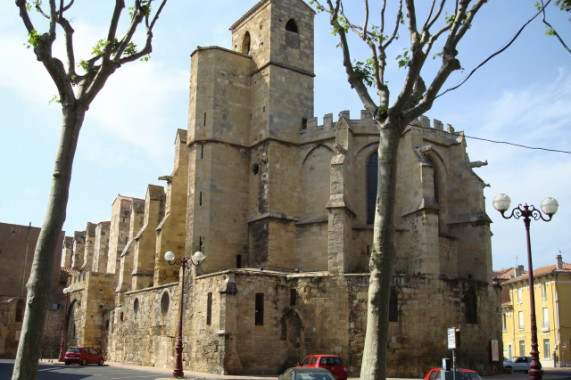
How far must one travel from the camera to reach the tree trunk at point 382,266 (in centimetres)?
1034

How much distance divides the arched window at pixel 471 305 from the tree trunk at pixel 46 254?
68.4 feet

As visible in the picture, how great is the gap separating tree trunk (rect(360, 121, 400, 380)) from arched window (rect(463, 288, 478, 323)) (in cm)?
1724

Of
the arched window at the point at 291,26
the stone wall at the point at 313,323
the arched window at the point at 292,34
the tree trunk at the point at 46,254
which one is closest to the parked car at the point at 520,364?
the stone wall at the point at 313,323

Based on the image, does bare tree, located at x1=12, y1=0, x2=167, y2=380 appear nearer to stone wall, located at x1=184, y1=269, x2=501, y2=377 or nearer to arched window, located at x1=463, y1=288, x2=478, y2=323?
stone wall, located at x1=184, y1=269, x2=501, y2=377

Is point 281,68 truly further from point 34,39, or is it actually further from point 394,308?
point 34,39

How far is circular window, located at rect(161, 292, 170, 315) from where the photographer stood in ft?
97.9

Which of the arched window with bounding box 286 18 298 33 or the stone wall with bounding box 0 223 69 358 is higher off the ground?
the arched window with bounding box 286 18 298 33

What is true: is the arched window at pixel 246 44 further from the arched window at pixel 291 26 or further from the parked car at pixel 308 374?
the parked car at pixel 308 374

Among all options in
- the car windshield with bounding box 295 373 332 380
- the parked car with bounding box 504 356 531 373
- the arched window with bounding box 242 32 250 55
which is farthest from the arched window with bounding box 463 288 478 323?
the arched window with bounding box 242 32 250 55

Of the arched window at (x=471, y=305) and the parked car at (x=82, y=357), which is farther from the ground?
the arched window at (x=471, y=305)

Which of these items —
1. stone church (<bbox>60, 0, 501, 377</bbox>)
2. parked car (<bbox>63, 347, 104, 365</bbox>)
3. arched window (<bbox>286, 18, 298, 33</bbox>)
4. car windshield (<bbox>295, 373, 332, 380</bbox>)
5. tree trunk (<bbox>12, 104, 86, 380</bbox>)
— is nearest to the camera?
tree trunk (<bbox>12, 104, 86, 380</bbox>)

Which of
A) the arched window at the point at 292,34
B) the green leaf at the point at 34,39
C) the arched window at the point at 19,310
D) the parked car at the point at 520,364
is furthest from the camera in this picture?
the arched window at the point at 19,310

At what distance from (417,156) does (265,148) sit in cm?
720

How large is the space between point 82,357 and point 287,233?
39.1 ft
